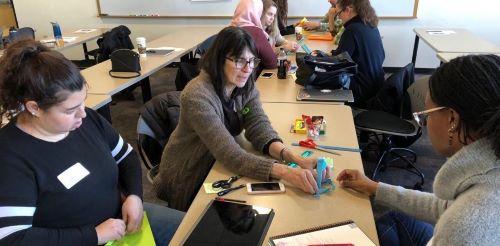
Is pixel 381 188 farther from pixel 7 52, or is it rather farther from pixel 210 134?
pixel 7 52

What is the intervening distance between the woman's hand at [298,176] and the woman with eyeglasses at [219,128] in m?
0.04

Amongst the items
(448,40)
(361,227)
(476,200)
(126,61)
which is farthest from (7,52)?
(448,40)

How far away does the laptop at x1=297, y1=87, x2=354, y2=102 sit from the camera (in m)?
2.40

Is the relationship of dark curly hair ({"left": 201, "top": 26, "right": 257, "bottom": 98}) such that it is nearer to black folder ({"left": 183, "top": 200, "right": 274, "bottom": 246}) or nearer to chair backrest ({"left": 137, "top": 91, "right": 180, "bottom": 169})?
chair backrest ({"left": 137, "top": 91, "right": 180, "bottom": 169})

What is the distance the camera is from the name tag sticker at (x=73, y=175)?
1.22 metres

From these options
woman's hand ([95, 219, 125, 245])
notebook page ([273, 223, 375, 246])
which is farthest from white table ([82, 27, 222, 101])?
notebook page ([273, 223, 375, 246])

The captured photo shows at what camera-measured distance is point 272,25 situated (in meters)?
4.03

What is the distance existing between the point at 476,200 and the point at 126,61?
8.92ft

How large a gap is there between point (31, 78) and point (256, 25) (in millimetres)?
2712

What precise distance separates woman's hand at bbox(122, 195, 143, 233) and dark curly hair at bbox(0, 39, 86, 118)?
1.60 feet

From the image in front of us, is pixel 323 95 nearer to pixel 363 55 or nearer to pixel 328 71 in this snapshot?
pixel 328 71

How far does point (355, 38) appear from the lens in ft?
9.73

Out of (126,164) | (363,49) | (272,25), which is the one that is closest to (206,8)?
(272,25)

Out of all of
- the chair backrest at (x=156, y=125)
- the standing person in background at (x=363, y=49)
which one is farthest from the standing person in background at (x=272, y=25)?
the chair backrest at (x=156, y=125)
